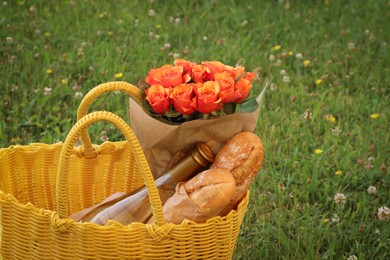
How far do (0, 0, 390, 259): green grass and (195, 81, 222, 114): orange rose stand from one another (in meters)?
0.75

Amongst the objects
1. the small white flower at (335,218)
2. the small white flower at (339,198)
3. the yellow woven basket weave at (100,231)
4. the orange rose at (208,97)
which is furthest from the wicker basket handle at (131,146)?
the small white flower at (339,198)

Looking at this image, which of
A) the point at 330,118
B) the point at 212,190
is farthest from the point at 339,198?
the point at 212,190

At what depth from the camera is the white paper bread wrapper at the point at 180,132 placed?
1860mm

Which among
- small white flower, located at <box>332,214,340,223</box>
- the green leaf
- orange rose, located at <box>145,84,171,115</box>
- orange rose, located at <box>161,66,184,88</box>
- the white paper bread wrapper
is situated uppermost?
orange rose, located at <box>161,66,184,88</box>

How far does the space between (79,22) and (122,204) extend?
235 cm

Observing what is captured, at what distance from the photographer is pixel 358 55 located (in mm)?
3988

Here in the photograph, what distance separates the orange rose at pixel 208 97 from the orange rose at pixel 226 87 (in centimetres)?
2

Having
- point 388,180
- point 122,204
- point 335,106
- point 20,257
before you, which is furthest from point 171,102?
point 335,106

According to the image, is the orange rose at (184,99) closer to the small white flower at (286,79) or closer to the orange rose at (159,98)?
the orange rose at (159,98)

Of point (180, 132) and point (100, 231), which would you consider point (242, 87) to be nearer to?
point (180, 132)

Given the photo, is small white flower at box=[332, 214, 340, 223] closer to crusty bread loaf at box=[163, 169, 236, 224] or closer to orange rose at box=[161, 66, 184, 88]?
crusty bread loaf at box=[163, 169, 236, 224]

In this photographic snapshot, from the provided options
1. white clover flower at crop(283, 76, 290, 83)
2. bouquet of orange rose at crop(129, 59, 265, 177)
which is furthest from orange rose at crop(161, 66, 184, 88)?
white clover flower at crop(283, 76, 290, 83)

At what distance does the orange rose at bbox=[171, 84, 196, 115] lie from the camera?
1.85 m

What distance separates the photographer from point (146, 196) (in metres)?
2.03
